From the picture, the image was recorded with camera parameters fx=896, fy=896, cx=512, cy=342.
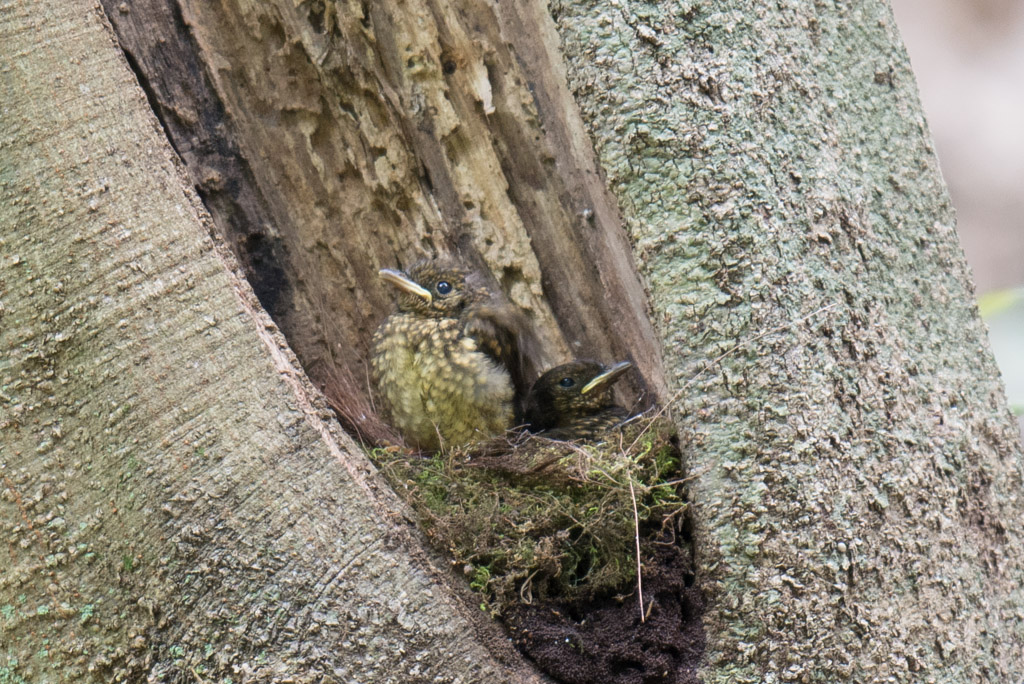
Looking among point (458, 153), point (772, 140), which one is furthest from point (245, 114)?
point (772, 140)

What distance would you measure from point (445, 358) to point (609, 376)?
0.58 metres

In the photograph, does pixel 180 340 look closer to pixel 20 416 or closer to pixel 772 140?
pixel 20 416

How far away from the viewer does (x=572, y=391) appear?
3.00 m

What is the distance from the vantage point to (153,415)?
67.2 inches

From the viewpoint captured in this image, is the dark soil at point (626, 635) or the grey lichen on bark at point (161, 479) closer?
the grey lichen on bark at point (161, 479)

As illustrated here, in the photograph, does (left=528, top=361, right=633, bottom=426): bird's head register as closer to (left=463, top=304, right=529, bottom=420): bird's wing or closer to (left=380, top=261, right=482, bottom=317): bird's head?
(left=463, top=304, right=529, bottom=420): bird's wing

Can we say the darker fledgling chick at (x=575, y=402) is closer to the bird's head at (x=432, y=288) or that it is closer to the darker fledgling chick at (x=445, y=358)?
the darker fledgling chick at (x=445, y=358)

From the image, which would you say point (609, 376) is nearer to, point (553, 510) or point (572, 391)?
point (572, 391)

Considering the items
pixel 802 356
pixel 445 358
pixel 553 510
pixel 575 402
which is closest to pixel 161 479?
pixel 553 510

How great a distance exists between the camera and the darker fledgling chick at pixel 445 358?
3.04 metres

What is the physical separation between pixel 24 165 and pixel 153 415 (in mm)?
582

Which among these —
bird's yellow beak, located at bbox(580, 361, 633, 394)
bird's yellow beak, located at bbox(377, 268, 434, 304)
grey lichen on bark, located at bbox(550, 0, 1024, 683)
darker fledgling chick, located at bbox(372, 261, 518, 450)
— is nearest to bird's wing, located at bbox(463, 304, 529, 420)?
darker fledgling chick, located at bbox(372, 261, 518, 450)

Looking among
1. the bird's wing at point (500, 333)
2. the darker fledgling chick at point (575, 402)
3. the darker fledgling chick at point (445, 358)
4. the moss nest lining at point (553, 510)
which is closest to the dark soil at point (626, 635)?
the moss nest lining at point (553, 510)

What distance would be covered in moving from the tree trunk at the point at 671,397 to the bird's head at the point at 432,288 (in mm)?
1229
